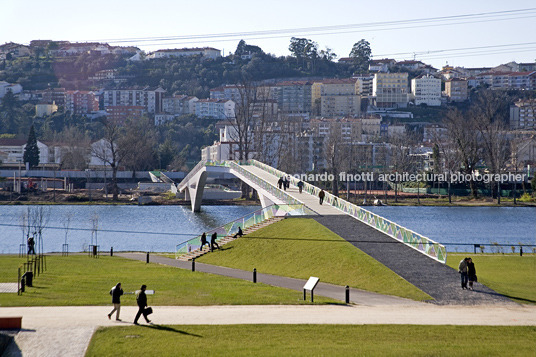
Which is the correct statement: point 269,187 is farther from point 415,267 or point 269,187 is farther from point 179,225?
point 415,267

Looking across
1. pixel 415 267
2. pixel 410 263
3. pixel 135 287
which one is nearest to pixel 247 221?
pixel 410 263

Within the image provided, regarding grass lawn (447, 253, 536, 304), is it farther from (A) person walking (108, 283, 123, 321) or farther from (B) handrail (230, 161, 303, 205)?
(A) person walking (108, 283, 123, 321)

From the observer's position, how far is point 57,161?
495ft

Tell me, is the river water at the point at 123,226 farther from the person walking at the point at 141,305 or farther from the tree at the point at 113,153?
the person walking at the point at 141,305

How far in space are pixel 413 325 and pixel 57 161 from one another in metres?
136

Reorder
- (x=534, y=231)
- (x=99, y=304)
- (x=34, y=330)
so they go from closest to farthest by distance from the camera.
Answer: (x=34, y=330) → (x=99, y=304) → (x=534, y=231)

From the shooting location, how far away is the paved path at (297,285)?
2817 centimetres

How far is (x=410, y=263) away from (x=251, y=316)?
465 inches

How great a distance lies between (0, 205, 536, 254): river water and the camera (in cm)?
5912

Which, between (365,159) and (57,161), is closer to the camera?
(365,159)

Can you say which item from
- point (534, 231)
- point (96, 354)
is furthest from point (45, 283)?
point (534, 231)

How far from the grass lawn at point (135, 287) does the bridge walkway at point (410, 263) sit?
15.8ft

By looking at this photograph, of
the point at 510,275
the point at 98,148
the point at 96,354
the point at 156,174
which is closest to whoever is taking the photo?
the point at 96,354

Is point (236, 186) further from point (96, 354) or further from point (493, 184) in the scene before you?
point (96, 354)
